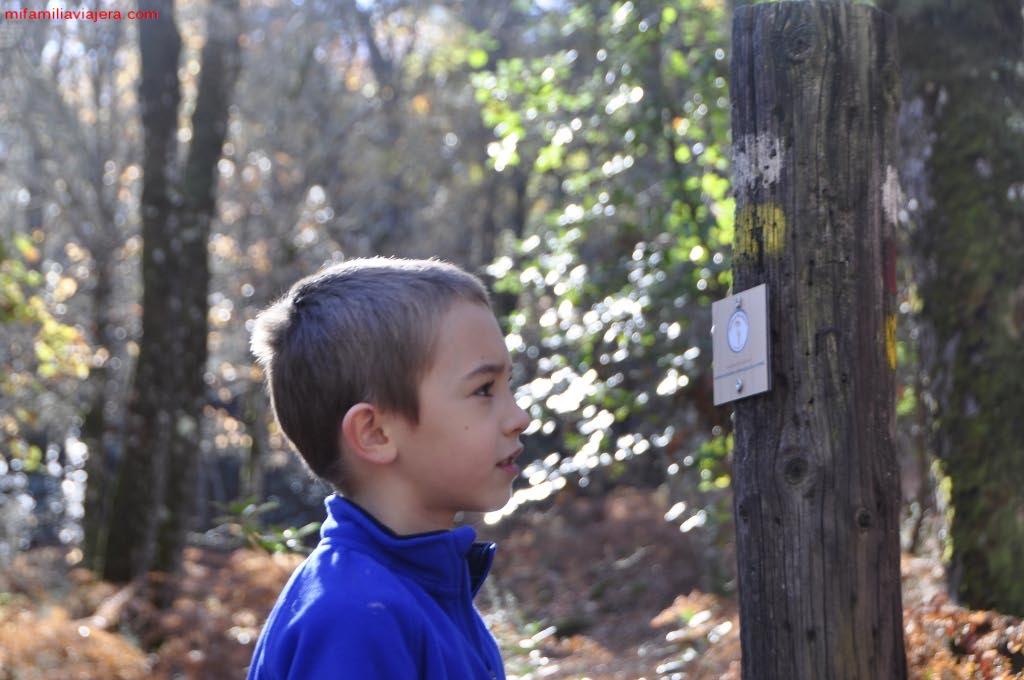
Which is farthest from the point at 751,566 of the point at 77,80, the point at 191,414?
the point at 77,80

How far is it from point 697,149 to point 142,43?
7.81m

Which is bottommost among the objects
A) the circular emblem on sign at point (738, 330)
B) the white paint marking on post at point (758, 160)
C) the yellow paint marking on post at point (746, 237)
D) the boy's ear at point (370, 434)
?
the boy's ear at point (370, 434)

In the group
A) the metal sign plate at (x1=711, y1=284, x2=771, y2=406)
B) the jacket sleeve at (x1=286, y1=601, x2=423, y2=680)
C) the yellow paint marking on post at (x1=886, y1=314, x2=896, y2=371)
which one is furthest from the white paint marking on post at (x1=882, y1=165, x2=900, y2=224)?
the jacket sleeve at (x1=286, y1=601, x2=423, y2=680)

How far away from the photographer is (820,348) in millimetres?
3355

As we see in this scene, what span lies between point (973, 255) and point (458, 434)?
4319mm

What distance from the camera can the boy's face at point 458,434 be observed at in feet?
8.93

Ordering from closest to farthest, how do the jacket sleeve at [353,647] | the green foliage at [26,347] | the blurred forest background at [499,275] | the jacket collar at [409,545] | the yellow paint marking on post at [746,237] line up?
1. the jacket sleeve at [353,647]
2. the jacket collar at [409,545]
3. the yellow paint marking on post at [746,237]
4. the blurred forest background at [499,275]
5. the green foliage at [26,347]

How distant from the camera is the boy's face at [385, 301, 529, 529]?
2.72 m

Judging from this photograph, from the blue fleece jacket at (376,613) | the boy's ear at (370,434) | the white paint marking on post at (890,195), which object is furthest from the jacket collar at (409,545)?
the white paint marking on post at (890,195)

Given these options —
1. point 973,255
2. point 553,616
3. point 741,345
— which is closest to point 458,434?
point 741,345

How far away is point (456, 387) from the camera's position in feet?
8.96

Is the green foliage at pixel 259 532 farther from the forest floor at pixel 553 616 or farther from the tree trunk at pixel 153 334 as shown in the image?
the tree trunk at pixel 153 334

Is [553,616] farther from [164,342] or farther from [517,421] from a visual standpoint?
[517,421]

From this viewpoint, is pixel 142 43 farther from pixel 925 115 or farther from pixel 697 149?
pixel 925 115
